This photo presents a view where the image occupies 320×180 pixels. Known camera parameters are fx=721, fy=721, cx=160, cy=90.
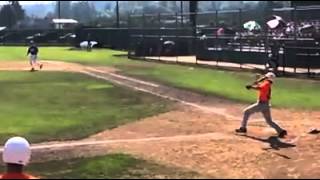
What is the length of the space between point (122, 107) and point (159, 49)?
33.5 meters

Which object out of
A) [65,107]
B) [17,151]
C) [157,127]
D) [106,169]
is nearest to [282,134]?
[157,127]

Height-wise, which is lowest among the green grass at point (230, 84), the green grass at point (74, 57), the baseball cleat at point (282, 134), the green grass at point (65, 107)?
the green grass at point (74, 57)

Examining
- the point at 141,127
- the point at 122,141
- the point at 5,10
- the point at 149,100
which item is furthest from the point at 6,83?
the point at 5,10

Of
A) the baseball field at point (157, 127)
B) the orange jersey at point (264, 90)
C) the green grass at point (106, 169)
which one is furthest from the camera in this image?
the orange jersey at point (264, 90)

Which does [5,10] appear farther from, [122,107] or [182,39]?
[122,107]

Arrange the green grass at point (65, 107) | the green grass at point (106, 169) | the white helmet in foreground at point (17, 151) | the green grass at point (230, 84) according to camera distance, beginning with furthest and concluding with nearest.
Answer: the green grass at point (230, 84) < the green grass at point (65, 107) < the green grass at point (106, 169) < the white helmet in foreground at point (17, 151)

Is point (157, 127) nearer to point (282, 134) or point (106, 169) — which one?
point (282, 134)

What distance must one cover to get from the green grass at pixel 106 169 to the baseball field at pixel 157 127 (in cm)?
2

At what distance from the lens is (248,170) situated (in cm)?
1234

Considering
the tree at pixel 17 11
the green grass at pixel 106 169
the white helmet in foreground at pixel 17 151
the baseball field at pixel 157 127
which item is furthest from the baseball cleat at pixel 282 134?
the tree at pixel 17 11

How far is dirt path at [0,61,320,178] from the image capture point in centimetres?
1276

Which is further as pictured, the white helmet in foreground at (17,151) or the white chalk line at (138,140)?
the white chalk line at (138,140)

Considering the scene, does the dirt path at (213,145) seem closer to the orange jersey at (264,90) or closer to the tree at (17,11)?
the orange jersey at (264,90)

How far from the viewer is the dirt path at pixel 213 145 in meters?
12.8
